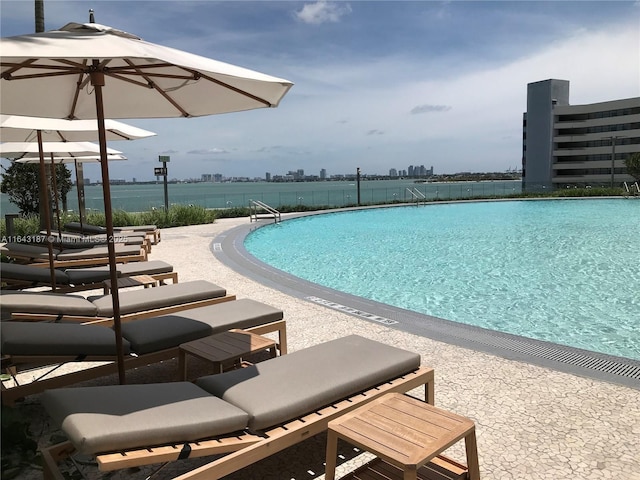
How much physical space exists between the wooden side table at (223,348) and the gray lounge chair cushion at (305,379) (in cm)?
43

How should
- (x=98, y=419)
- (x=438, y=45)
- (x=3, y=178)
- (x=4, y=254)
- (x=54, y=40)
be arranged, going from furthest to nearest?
(x=438, y=45), (x=3, y=178), (x=4, y=254), (x=54, y=40), (x=98, y=419)

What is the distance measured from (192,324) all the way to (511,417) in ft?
8.26

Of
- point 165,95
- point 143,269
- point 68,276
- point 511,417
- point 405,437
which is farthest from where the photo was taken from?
point 143,269

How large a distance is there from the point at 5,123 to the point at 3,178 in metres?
13.0

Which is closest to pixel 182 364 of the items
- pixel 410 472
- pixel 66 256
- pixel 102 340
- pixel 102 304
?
pixel 102 340

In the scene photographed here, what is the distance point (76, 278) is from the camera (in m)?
5.97

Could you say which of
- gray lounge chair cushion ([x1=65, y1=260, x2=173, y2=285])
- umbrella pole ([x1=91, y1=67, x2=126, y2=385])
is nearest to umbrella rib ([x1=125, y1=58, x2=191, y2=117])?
umbrella pole ([x1=91, y1=67, x2=126, y2=385])

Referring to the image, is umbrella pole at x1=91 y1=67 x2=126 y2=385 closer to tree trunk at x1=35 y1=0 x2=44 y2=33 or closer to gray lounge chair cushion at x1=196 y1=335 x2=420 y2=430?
gray lounge chair cushion at x1=196 y1=335 x2=420 y2=430

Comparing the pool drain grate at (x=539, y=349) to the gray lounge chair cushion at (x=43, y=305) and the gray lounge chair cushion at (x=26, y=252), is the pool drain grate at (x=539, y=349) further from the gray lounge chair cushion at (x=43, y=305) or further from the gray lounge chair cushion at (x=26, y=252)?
the gray lounge chair cushion at (x=26, y=252)

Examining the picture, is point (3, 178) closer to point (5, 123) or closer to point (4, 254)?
point (4, 254)

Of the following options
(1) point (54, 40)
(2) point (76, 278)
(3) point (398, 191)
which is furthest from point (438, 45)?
(1) point (54, 40)

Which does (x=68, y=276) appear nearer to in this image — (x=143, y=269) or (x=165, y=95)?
(x=143, y=269)

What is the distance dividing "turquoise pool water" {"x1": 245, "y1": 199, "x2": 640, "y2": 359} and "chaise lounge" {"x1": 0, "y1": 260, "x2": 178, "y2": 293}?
331 centimetres

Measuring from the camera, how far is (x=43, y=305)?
397cm
